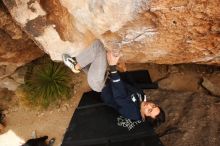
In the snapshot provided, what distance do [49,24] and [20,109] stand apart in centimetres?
267

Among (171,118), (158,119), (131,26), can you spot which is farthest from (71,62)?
(171,118)

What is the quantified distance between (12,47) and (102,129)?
2251mm

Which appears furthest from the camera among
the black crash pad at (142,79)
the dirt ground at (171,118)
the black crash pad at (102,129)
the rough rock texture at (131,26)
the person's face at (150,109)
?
the black crash pad at (142,79)

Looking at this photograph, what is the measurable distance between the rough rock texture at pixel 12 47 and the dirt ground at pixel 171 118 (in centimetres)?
97

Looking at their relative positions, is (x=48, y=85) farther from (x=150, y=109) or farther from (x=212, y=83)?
(x=212, y=83)

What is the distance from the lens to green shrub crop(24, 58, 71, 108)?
765 cm

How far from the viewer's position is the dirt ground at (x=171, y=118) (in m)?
6.18

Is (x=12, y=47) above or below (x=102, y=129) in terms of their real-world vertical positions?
above

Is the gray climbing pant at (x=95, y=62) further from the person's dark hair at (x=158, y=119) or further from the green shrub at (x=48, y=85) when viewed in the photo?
the green shrub at (x=48, y=85)

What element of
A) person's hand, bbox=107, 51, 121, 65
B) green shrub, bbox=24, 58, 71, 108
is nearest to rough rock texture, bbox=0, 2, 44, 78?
green shrub, bbox=24, 58, 71, 108

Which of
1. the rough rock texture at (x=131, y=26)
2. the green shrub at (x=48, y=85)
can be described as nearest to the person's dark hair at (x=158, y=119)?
the rough rock texture at (x=131, y=26)

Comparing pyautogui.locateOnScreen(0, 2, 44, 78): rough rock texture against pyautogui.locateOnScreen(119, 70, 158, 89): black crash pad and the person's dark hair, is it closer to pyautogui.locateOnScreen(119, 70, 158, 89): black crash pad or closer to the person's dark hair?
pyautogui.locateOnScreen(119, 70, 158, 89): black crash pad

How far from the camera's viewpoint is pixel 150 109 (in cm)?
590

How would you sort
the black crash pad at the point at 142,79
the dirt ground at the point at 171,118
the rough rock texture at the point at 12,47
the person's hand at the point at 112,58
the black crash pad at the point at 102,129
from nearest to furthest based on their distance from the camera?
the person's hand at the point at 112,58, the black crash pad at the point at 102,129, the dirt ground at the point at 171,118, the rough rock texture at the point at 12,47, the black crash pad at the point at 142,79
